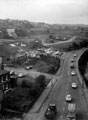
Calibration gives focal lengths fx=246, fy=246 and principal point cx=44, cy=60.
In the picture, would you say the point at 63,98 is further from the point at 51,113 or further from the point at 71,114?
the point at 71,114

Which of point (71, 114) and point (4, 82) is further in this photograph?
point (4, 82)

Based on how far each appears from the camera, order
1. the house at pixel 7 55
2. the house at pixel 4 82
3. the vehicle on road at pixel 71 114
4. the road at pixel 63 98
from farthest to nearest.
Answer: the house at pixel 7 55, the house at pixel 4 82, the road at pixel 63 98, the vehicle on road at pixel 71 114

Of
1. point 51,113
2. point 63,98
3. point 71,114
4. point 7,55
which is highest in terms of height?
point 71,114

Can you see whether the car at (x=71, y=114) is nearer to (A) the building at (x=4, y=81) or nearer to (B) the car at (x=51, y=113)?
(B) the car at (x=51, y=113)

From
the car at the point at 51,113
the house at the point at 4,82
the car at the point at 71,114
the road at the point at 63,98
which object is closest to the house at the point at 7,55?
the road at the point at 63,98

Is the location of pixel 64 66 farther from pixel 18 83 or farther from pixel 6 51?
pixel 18 83

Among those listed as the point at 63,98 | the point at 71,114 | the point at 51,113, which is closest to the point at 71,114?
the point at 71,114

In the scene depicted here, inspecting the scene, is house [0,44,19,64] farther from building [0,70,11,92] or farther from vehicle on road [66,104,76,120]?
vehicle on road [66,104,76,120]

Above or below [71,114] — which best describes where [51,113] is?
below

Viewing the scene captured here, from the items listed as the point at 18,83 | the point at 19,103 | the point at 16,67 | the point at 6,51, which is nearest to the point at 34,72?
the point at 16,67

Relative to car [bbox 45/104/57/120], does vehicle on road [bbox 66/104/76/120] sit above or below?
above

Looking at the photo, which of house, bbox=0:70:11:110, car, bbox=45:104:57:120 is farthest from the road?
house, bbox=0:70:11:110
